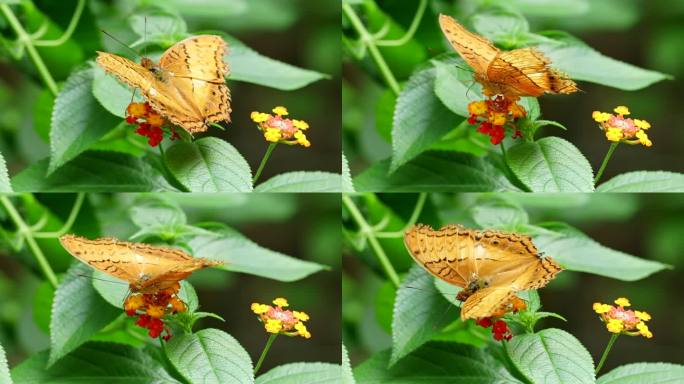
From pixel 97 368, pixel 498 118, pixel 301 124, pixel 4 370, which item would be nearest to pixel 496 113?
pixel 498 118

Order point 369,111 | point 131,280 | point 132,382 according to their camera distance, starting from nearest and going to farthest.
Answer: point 131,280, point 132,382, point 369,111

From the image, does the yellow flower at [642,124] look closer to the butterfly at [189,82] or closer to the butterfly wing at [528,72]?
the butterfly wing at [528,72]

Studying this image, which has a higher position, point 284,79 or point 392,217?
point 284,79

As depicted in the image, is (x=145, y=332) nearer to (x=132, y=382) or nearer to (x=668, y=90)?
(x=132, y=382)

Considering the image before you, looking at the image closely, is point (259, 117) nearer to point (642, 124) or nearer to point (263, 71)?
point (263, 71)

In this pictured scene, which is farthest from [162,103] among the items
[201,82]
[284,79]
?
[284,79]

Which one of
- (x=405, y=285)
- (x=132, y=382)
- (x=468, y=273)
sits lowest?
(x=132, y=382)

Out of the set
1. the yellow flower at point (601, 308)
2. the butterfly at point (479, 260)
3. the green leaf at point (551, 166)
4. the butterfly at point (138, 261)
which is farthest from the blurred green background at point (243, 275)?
the yellow flower at point (601, 308)
